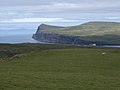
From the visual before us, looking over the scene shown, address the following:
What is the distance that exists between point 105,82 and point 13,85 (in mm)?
10807

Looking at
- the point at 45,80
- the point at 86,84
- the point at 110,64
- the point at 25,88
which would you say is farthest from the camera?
the point at 110,64

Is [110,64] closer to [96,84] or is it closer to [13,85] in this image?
[96,84]

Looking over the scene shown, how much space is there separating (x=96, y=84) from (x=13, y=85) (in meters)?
9.04

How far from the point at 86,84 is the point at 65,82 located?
261cm

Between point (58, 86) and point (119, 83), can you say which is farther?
point (119, 83)

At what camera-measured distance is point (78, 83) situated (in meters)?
35.9

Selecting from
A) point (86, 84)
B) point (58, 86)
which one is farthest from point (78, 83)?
point (58, 86)

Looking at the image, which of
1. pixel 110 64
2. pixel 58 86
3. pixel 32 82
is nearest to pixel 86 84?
pixel 58 86

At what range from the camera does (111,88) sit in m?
33.2

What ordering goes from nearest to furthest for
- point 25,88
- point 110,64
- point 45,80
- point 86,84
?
point 25,88
point 86,84
point 45,80
point 110,64

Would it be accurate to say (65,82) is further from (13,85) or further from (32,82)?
(13,85)

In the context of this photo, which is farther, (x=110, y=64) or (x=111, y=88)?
(x=110, y=64)

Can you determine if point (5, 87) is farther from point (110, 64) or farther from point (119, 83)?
point (110, 64)

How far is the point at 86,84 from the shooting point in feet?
115
